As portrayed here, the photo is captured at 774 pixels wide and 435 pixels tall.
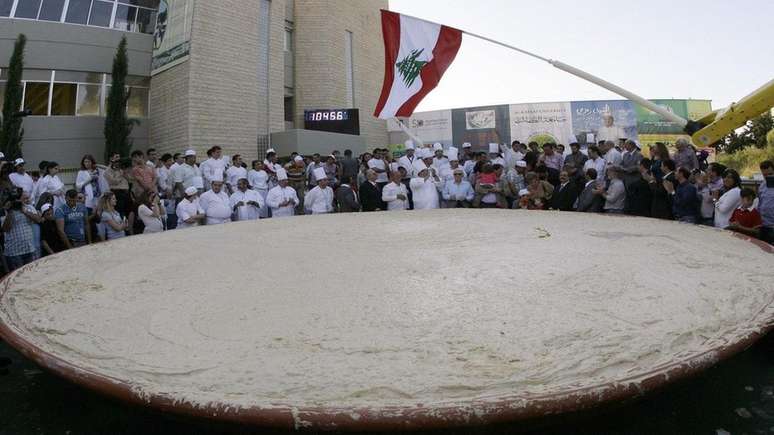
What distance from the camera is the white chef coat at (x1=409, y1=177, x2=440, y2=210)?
8.02m

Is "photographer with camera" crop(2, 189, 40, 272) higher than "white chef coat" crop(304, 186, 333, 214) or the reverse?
the reverse

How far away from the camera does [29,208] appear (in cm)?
551

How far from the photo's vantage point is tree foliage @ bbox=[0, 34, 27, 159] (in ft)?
46.2

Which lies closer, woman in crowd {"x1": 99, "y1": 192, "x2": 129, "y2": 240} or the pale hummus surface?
the pale hummus surface

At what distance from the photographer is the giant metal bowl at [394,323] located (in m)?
1.50

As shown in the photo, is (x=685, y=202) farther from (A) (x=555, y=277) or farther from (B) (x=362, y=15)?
(B) (x=362, y=15)

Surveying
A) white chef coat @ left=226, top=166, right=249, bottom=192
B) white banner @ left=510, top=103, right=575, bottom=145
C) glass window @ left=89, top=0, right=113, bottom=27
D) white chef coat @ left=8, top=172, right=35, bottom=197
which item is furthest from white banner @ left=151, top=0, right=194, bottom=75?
white banner @ left=510, top=103, right=575, bottom=145

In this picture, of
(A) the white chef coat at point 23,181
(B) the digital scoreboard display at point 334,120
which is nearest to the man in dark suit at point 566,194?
(A) the white chef coat at point 23,181

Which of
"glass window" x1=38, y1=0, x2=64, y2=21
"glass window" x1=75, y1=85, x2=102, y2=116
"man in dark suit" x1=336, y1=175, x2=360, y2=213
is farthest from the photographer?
"glass window" x1=75, y1=85, x2=102, y2=116

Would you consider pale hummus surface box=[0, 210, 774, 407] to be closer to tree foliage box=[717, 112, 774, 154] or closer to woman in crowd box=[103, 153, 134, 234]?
woman in crowd box=[103, 153, 134, 234]

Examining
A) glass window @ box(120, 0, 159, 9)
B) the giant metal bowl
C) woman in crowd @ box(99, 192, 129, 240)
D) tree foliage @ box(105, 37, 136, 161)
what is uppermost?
glass window @ box(120, 0, 159, 9)

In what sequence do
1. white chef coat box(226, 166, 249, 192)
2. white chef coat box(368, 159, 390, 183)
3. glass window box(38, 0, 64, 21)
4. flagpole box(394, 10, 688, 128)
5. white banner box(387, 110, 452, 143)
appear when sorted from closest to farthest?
flagpole box(394, 10, 688, 128) → white chef coat box(226, 166, 249, 192) → white chef coat box(368, 159, 390, 183) → glass window box(38, 0, 64, 21) → white banner box(387, 110, 452, 143)

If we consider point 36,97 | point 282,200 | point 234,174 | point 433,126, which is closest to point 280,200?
point 282,200

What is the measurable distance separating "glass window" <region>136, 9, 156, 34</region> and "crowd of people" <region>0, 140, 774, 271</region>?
11332 millimetres
